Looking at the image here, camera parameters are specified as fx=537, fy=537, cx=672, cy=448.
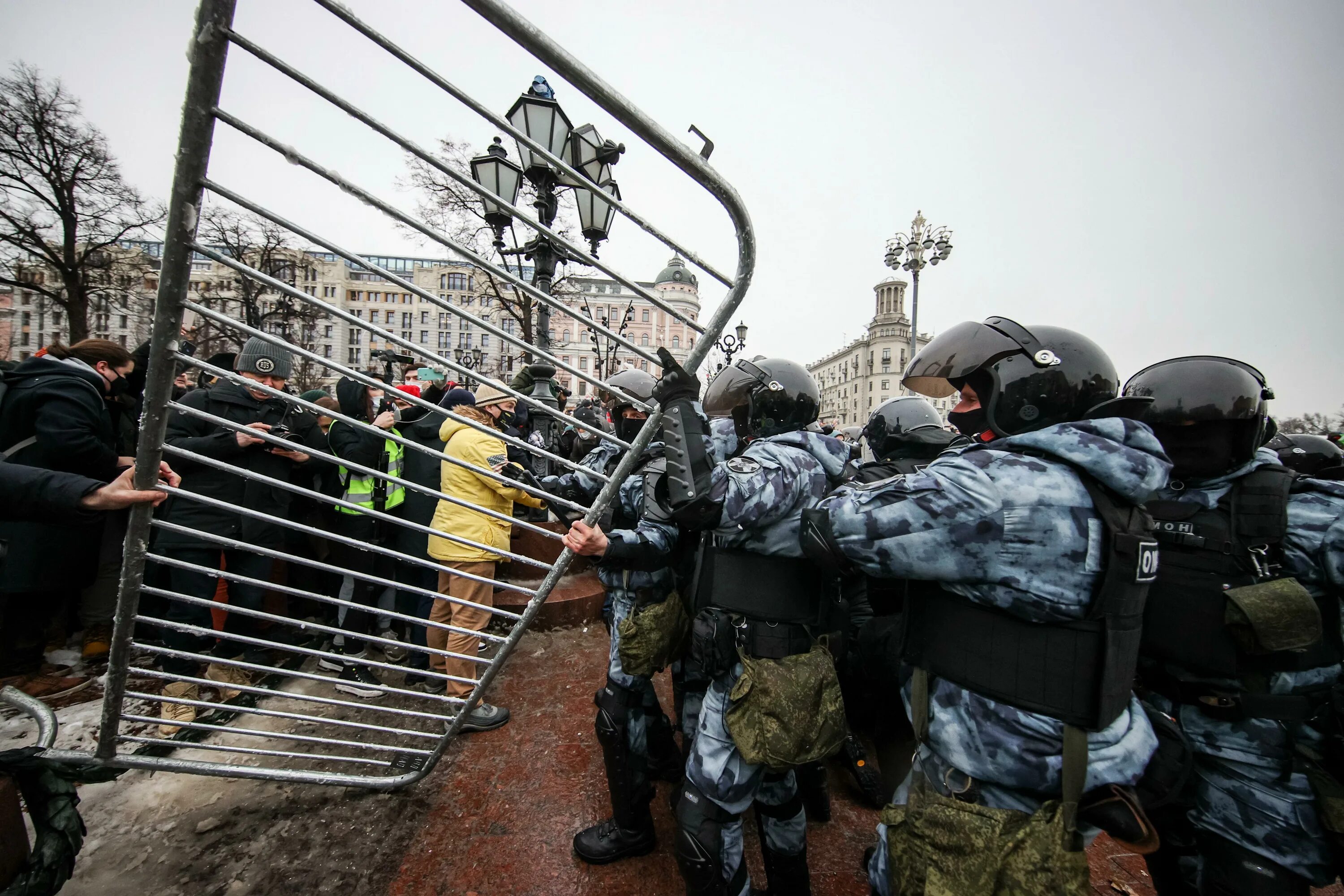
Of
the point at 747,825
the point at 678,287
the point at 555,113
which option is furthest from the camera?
the point at 678,287

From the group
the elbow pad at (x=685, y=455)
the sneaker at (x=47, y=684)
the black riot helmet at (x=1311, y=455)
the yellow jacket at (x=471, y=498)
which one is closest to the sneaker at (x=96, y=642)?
the sneaker at (x=47, y=684)

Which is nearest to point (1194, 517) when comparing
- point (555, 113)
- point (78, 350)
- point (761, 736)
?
point (761, 736)

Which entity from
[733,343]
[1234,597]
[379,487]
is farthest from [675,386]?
[733,343]

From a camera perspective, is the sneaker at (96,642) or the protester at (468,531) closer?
the protester at (468,531)

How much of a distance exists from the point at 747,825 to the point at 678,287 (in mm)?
40417

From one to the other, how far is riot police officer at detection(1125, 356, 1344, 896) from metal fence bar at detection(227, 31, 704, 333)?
1.99 metres

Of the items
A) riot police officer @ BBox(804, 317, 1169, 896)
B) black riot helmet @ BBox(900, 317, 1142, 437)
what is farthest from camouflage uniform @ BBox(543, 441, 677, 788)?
Answer: black riot helmet @ BBox(900, 317, 1142, 437)

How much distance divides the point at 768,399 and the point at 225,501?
3.16 m

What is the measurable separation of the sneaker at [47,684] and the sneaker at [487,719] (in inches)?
99.7

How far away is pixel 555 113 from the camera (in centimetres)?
447

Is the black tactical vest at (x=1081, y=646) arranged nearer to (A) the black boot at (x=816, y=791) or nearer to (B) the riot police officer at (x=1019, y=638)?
(B) the riot police officer at (x=1019, y=638)

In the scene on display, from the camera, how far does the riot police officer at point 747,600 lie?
6.32ft

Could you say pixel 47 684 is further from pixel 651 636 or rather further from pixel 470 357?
pixel 651 636

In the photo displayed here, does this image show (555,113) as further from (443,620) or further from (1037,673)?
(1037,673)
